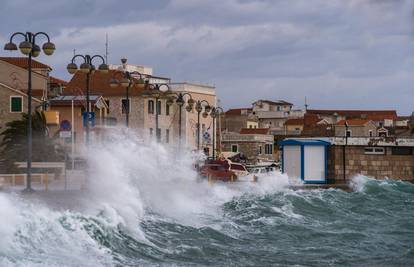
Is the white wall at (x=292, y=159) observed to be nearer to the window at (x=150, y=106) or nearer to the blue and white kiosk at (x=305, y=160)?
the blue and white kiosk at (x=305, y=160)

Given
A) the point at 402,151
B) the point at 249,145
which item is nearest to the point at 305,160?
the point at 402,151

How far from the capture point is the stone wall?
60.5 m

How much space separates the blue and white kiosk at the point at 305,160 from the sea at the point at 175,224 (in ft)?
48.8

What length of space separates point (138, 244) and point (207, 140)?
52565mm

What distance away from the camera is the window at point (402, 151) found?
63.6m

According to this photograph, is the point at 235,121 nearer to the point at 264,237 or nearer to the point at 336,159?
the point at 336,159

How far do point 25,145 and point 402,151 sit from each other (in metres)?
30.4

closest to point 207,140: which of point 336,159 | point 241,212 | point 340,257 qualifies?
point 336,159

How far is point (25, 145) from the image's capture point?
4516 centimetres

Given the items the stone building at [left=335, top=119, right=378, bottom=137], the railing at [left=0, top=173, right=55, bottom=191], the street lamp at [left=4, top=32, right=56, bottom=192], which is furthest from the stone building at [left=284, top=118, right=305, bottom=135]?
the street lamp at [left=4, top=32, right=56, bottom=192]

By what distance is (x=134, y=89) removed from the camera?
70188 mm

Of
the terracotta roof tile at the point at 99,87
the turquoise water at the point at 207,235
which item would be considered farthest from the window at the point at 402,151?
the turquoise water at the point at 207,235

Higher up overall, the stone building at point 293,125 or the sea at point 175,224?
the stone building at point 293,125

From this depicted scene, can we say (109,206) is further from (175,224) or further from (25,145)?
(25,145)
